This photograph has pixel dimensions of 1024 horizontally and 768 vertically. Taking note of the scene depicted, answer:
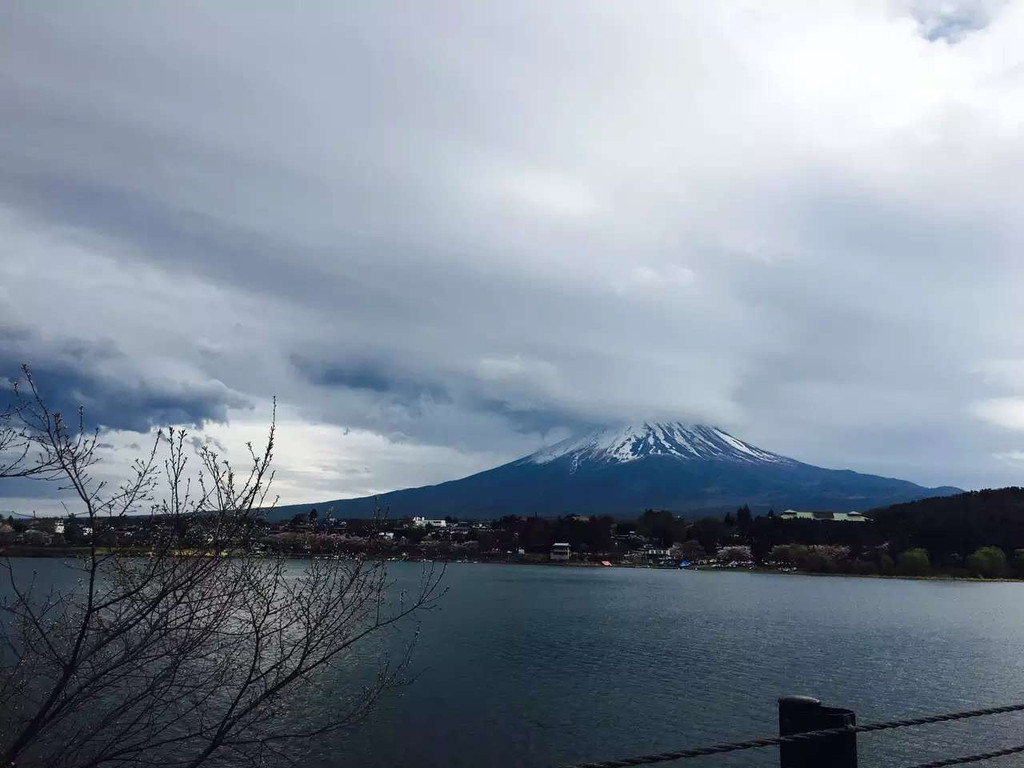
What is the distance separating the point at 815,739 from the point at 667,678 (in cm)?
2561

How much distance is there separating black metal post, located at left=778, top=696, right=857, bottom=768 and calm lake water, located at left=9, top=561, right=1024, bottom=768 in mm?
15281

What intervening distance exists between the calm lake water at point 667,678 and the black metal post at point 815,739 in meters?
15.3

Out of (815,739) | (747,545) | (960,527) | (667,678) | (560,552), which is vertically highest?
(960,527)

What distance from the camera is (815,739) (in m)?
2.74

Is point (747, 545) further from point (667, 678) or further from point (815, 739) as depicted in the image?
point (815, 739)

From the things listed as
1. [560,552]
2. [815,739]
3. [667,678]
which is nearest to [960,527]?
[560,552]

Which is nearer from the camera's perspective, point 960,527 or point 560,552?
point 960,527

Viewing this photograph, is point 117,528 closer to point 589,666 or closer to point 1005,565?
point 589,666

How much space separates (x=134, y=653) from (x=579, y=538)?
129 meters

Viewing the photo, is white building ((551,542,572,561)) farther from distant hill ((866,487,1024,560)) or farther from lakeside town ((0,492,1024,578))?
distant hill ((866,487,1024,560))

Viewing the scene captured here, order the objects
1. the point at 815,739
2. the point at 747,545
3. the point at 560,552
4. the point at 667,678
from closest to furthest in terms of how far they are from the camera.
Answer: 1. the point at 815,739
2. the point at 667,678
3. the point at 747,545
4. the point at 560,552

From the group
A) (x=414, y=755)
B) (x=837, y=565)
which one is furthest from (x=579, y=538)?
(x=414, y=755)

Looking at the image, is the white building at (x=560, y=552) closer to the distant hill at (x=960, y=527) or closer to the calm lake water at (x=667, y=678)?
the distant hill at (x=960, y=527)

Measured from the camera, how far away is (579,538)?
130375 mm
